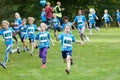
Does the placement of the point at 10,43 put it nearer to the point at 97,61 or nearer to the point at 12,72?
the point at 12,72

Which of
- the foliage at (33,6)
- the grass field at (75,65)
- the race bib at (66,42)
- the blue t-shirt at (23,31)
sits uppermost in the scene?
the race bib at (66,42)

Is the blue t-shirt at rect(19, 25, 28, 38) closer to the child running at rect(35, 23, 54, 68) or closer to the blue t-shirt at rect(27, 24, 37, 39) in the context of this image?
the blue t-shirt at rect(27, 24, 37, 39)

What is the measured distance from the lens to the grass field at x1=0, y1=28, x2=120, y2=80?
16516 millimetres

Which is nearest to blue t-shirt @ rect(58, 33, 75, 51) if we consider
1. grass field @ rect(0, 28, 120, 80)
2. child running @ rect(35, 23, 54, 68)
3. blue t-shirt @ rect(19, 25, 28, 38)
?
grass field @ rect(0, 28, 120, 80)

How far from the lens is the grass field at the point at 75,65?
54.2 feet

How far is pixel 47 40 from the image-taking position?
18.9 m

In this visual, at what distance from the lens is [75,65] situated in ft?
64.1

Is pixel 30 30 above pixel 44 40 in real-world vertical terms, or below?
below

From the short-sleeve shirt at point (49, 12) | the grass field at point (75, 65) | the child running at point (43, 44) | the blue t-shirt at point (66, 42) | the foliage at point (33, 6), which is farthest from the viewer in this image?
the foliage at point (33, 6)

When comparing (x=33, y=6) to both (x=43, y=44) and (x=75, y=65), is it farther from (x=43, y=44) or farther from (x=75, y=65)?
(x=43, y=44)

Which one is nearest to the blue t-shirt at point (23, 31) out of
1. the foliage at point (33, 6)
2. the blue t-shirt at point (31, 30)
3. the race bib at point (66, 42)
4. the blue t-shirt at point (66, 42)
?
the blue t-shirt at point (31, 30)

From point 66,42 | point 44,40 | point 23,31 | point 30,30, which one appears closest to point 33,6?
point 23,31

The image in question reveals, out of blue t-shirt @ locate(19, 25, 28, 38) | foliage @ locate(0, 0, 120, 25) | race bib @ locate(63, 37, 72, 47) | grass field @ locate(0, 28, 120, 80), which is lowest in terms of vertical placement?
foliage @ locate(0, 0, 120, 25)

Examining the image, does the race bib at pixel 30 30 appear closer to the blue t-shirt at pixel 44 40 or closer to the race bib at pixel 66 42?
the blue t-shirt at pixel 44 40
